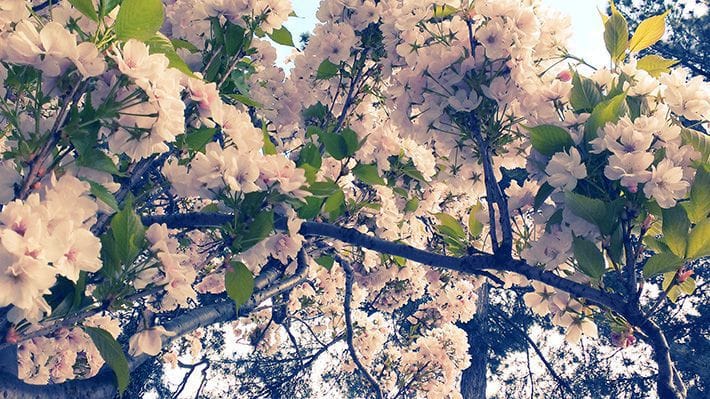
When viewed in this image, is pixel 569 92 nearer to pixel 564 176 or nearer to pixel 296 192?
pixel 564 176

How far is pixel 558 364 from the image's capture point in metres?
13.7

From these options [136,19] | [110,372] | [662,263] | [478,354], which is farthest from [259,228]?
[478,354]

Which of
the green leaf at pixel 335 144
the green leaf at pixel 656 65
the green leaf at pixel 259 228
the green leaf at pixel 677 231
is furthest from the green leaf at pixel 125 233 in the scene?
the green leaf at pixel 656 65

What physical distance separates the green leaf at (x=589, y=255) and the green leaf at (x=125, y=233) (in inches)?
45.2

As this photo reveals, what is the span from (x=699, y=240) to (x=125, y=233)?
1.46 metres

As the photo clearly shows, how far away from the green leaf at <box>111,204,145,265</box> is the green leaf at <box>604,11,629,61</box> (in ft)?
5.28

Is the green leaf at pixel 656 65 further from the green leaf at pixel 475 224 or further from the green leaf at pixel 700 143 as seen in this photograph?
the green leaf at pixel 475 224

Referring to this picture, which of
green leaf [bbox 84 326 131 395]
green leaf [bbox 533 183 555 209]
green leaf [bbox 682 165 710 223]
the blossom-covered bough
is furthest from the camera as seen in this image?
green leaf [bbox 533 183 555 209]

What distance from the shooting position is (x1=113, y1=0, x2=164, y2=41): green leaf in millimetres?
1289

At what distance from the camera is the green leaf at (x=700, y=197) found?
1571 millimetres

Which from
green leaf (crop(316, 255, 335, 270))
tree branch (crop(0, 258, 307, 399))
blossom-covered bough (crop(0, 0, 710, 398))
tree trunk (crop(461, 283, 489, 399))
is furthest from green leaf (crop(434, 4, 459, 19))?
tree trunk (crop(461, 283, 489, 399))

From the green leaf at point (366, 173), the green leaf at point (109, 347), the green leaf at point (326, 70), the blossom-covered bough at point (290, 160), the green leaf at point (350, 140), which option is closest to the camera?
the blossom-covered bough at point (290, 160)

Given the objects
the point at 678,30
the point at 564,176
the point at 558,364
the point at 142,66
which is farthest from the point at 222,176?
the point at 558,364

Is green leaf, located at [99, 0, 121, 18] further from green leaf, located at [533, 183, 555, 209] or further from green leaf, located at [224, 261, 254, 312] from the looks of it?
green leaf, located at [533, 183, 555, 209]
